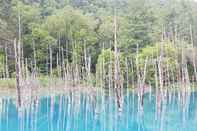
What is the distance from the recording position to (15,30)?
32.3m

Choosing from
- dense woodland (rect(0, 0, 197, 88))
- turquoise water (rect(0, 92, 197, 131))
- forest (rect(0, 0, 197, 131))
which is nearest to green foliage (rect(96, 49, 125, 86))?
forest (rect(0, 0, 197, 131))

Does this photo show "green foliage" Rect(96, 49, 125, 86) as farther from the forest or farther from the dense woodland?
the dense woodland

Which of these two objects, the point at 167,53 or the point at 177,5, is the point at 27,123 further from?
the point at 177,5

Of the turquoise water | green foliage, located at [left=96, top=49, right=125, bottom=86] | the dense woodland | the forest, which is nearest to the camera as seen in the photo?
the turquoise water

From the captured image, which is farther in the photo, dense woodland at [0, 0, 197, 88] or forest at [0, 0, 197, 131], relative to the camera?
dense woodland at [0, 0, 197, 88]

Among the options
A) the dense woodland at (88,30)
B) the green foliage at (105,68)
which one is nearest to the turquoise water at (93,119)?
the green foliage at (105,68)

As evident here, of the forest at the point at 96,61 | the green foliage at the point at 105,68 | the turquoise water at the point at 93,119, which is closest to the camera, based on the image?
the turquoise water at the point at 93,119

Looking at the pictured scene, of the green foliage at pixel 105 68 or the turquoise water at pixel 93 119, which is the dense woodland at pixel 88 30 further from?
the turquoise water at pixel 93 119

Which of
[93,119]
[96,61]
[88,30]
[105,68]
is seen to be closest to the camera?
[93,119]

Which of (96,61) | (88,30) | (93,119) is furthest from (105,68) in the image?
(93,119)

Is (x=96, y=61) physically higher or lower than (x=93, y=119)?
higher

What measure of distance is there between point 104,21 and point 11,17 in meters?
7.33

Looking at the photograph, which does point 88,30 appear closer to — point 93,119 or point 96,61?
point 96,61

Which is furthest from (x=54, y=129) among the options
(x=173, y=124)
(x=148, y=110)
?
(x=148, y=110)
